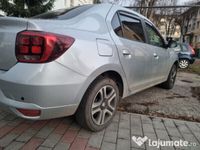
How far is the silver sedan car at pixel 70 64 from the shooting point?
6.68 ft

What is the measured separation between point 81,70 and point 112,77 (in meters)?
0.77

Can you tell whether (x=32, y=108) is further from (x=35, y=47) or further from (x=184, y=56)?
(x=184, y=56)

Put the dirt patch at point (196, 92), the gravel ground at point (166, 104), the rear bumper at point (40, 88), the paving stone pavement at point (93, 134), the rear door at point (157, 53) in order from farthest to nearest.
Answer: the dirt patch at point (196, 92) → the rear door at point (157, 53) → the gravel ground at point (166, 104) → the paving stone pavement at point (93, 134) → the rear bumper at point (40, 88)

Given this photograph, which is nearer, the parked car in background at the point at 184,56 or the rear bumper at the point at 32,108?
the rear bumper at the point at 32,108

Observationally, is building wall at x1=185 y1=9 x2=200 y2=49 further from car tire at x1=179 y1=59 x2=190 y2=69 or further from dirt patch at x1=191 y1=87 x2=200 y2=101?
dirt patch at x1=191 y1=87 x2=200 y2=101

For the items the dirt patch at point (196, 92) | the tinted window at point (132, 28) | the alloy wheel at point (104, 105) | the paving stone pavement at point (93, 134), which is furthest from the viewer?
the dirt patch at point (196, 92)

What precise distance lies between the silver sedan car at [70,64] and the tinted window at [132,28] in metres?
0.02

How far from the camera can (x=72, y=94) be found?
89.4 inches

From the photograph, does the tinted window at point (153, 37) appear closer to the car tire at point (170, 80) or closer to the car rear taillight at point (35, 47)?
the car tire at point (170, 80)

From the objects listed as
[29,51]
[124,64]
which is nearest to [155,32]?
[124,64]

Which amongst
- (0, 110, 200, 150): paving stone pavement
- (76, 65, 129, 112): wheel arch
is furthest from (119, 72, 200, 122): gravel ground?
(76, 65, 129, 112): wheel arch

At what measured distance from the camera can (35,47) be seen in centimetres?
204

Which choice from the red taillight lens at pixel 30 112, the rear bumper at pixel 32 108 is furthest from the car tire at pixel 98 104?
the red taillight lens at pixel 30 112

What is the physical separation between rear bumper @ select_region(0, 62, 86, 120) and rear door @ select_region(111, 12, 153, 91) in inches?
36.6
